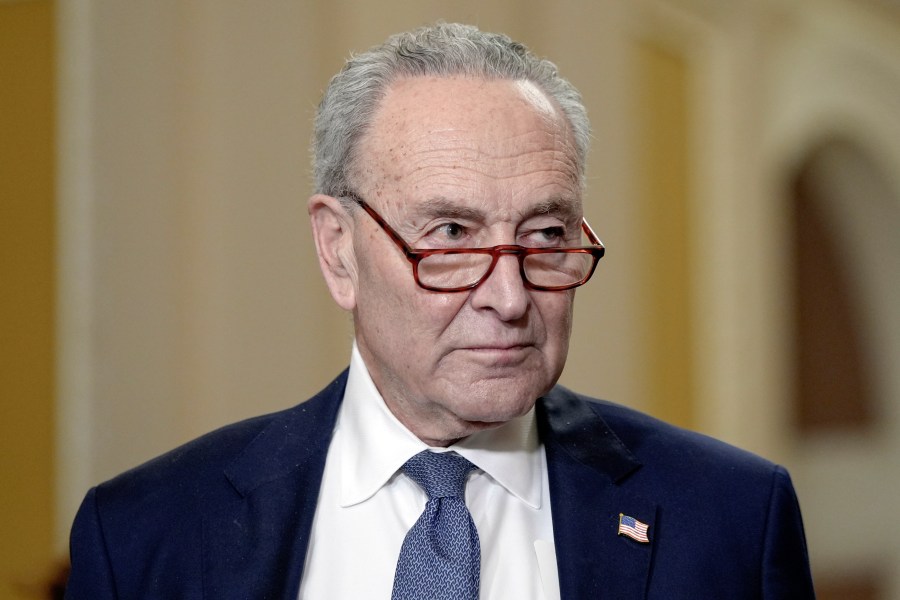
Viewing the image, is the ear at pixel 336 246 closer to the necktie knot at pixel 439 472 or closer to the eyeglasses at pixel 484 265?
the eyeglasses at pixel 484 265

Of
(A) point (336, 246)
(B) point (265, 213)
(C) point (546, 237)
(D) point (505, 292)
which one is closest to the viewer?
(D) point (505, 292)

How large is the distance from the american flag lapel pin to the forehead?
1.84ft

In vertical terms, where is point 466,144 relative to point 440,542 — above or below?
above

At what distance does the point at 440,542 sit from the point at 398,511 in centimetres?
13

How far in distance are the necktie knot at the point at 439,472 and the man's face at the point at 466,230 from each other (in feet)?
0.13

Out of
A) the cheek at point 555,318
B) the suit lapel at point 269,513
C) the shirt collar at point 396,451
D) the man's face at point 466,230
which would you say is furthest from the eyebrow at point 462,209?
the suit lapel at point 269,513

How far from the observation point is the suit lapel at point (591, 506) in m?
1.94

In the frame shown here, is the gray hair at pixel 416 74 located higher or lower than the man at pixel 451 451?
higher

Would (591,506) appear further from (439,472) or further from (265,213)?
(265,213)

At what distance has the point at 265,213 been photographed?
13.2 ft

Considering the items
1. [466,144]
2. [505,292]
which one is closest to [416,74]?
[466,144]

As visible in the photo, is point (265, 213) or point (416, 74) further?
point (265, 213)

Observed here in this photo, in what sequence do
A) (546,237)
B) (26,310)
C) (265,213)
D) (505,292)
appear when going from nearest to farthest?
1. (505,292)
2. (546,237)
3. (26,310)
4. (265,213)

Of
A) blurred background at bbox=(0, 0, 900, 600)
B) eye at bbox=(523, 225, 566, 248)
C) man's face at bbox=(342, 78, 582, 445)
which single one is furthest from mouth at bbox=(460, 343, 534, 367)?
blurred background at bbox=(0, 0, 900, 600)
